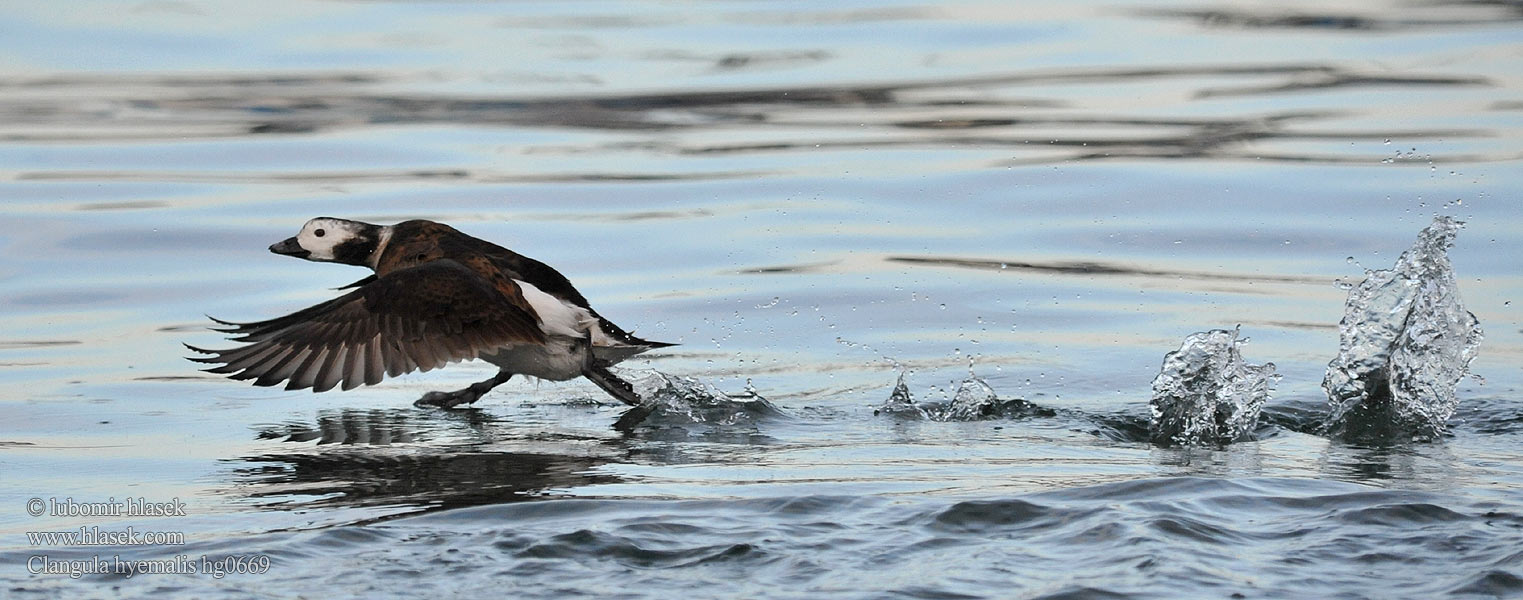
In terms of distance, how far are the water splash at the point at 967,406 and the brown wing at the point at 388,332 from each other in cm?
124

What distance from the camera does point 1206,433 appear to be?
19.6 feet

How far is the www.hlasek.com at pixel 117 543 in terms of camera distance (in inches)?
169

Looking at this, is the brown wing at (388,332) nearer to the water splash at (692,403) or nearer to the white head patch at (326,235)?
the water splash at (692,403)

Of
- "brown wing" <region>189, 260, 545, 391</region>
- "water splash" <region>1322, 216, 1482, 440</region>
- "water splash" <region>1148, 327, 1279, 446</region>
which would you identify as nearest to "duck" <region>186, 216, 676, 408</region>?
"brown wing" <region>189, 260, 545, 391</region>

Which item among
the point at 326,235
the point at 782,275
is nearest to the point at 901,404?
the point at 326,235

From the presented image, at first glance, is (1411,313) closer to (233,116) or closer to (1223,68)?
(1223,68)

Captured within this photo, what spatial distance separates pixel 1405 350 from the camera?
654 centimetres

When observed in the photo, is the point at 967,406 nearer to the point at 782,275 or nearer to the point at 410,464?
the point at 410,464

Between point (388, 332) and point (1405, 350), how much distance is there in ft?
11.1

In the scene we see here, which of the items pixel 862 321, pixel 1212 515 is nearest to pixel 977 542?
pixel 1212 515

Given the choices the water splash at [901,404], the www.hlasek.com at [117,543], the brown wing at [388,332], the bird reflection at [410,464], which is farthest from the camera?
the water splash at [901,404]

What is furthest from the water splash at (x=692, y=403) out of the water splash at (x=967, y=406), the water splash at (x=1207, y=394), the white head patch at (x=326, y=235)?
the white head patch at (x=326, y=235)

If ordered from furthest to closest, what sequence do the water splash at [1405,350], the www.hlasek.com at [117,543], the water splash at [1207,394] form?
the water splash at [1405,350] < the water splash at [1207,394] < the www.hlasek.com at [117,543]

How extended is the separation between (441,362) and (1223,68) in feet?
34.6
